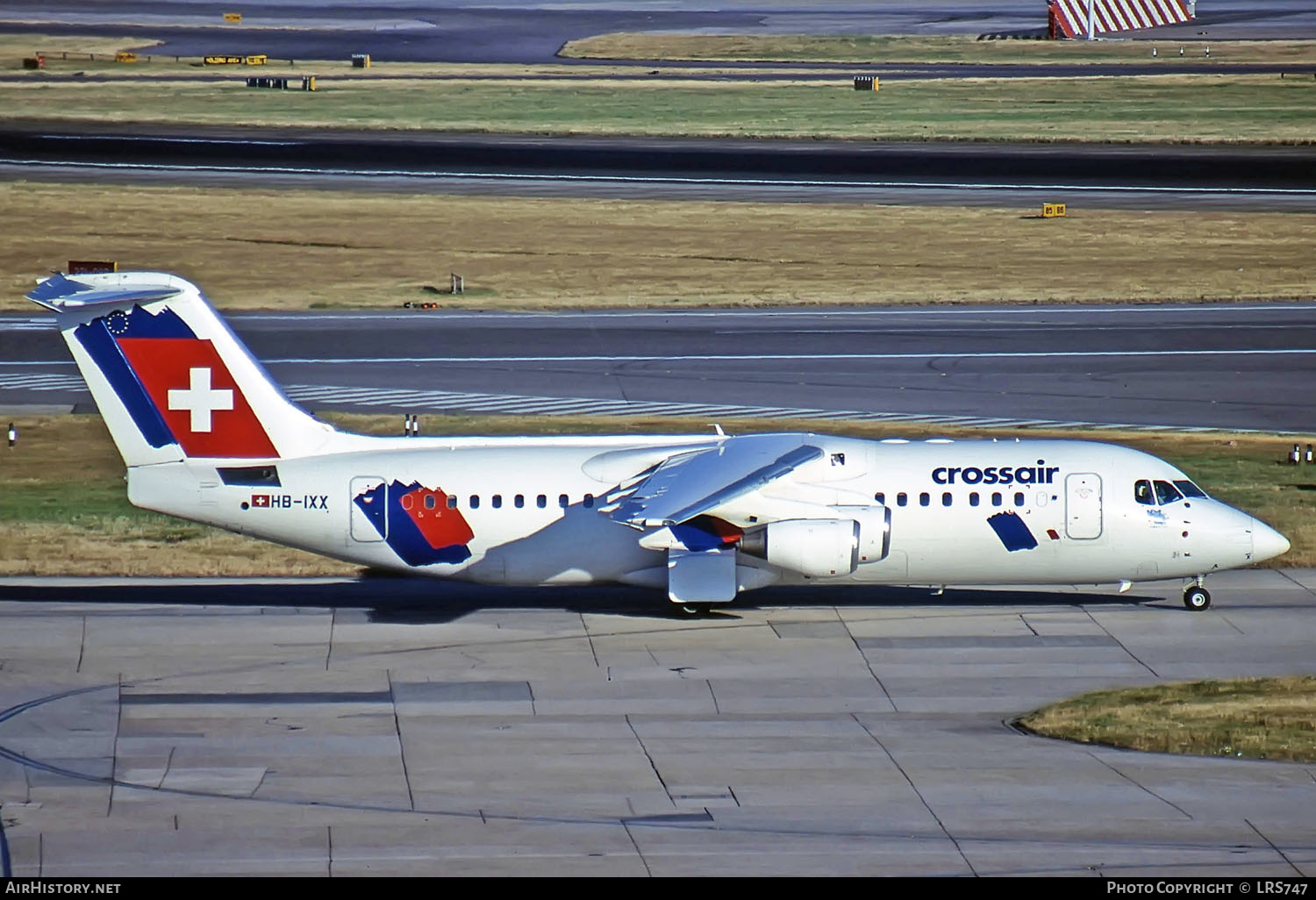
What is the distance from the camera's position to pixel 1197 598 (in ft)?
109

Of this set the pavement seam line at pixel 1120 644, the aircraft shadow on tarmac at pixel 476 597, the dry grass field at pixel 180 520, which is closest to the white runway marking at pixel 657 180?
the dry grass field at pixel 180 520

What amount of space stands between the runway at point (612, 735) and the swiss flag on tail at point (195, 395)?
3.27m

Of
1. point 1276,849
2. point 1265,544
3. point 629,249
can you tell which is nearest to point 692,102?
point 629,249

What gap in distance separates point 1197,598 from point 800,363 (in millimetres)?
21588

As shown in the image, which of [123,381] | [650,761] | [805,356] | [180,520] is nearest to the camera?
[650,761]

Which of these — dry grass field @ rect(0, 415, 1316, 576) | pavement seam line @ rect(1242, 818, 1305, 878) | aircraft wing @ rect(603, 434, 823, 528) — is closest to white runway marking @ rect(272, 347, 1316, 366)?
dry grass field @ rect(0, 415, 1316, 576)

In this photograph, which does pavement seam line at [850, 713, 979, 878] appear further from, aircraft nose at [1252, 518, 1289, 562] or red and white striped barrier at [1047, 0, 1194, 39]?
red and white striped barrier at [1047, 0, 1194, 39]

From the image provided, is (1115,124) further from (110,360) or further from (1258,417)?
(110,360)

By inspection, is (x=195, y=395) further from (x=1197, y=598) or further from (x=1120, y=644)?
(x=1197, y=598)

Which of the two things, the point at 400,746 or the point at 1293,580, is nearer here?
the point at 400,746

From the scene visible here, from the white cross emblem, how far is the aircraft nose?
17996mm

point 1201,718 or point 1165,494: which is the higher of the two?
point 1165,494

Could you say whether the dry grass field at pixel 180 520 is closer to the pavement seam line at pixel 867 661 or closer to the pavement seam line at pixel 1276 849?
the pavement seam line at pixel 867 661

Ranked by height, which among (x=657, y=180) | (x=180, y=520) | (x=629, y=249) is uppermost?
(x=657, y=180)
